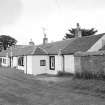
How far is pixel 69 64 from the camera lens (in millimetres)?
20266

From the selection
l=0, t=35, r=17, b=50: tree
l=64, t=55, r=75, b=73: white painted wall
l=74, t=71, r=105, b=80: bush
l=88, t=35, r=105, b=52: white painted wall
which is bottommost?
l=74, t=71, r=105, b=80: bush

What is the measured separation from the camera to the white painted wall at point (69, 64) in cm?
1977

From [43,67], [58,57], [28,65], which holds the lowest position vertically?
[43,67]

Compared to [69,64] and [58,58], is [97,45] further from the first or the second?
[58,58]

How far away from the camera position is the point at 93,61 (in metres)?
14.4

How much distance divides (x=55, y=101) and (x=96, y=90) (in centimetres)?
353

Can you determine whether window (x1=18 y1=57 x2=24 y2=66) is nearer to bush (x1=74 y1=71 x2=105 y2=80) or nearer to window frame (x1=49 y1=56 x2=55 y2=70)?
window frame (x1=49 y1=56 x2=55 y2=70)

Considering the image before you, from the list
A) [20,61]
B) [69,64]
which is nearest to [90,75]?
[69,64]

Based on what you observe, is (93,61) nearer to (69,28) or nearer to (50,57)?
(50,57)

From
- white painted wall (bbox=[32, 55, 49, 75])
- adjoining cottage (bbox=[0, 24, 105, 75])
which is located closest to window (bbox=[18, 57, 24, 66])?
adjoining cottage (bbox=[0, 24, 105, 75])

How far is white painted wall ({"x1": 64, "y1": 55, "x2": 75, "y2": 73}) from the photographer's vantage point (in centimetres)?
1977

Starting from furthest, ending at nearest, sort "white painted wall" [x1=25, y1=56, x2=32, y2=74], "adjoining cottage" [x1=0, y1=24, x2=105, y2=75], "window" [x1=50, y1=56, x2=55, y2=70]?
1. "window" [x1=50, y1=56, x2=55, y2=70]
2. "white painted wall" [x1=25, y1=56, x2=32, y2=74]
3. "adjoining cottage" [x1=0, y1=24, x2=105, y2=75]

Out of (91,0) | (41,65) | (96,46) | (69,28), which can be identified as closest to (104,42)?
(96,46)

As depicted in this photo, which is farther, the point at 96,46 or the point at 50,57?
the point at 50,57
